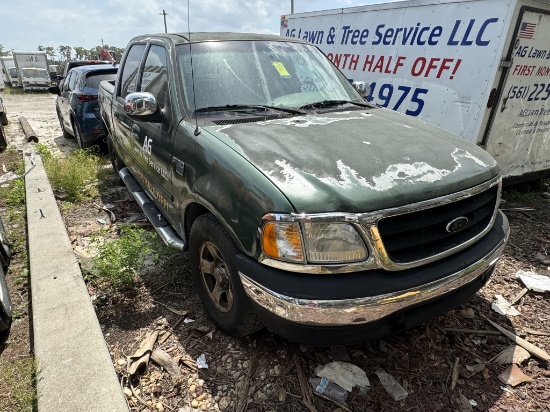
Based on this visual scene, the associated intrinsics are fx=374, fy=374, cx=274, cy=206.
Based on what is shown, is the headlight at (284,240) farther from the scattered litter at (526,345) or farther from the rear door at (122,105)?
the rear door at (122,105)

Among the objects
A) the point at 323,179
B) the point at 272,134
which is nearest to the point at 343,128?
the point at 272,134

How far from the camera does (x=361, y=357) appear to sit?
243 cm

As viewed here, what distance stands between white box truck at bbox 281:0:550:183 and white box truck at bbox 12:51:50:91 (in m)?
30.8

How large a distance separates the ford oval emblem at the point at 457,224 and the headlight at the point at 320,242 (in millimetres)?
541

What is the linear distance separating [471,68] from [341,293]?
3919 mm

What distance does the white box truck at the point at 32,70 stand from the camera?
1134 inches

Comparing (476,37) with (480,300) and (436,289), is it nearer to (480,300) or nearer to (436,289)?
(480,300)

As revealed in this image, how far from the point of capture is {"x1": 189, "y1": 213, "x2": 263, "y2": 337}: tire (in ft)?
7.11

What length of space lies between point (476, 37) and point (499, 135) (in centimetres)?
122

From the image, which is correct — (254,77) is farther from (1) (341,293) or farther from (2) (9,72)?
(2) (9,72)

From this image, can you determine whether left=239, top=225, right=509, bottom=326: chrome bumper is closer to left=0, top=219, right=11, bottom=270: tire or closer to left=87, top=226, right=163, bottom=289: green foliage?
left=87, top=226, right=163, bottom=289: green foliage

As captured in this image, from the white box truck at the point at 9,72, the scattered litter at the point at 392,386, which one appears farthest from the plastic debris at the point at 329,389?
the white box truck at the point at 9,72

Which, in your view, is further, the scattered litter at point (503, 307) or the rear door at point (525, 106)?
the rear door at point (525, 106)

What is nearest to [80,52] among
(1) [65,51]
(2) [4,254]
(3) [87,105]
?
(1) [65,51]
